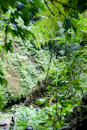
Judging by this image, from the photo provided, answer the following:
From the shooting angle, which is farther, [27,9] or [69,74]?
[69,74]

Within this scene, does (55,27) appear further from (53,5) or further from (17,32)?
(17,32)

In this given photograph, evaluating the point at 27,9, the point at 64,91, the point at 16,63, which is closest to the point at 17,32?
the point at 27,9

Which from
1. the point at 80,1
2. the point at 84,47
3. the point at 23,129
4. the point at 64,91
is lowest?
the point at 23,129

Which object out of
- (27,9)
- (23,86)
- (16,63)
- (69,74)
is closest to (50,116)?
(69,74)

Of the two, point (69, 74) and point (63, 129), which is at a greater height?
point (69, 74)

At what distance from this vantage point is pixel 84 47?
1.63 metres

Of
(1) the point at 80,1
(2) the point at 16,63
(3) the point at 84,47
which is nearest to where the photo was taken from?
(1) the point at 80,1

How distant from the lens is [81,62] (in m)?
1.69

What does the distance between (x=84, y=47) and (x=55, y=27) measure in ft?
2.59

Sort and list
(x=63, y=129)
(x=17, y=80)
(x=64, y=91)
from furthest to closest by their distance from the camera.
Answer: (x=17, y=80) → (x=64, y=91) → (x=63, y=129)

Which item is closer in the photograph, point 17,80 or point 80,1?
point 80,1

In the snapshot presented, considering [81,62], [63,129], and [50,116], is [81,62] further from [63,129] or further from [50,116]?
[63,129]

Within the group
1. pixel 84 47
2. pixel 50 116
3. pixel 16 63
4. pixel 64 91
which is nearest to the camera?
pixel 50 116

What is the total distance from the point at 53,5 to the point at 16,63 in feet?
18.6
